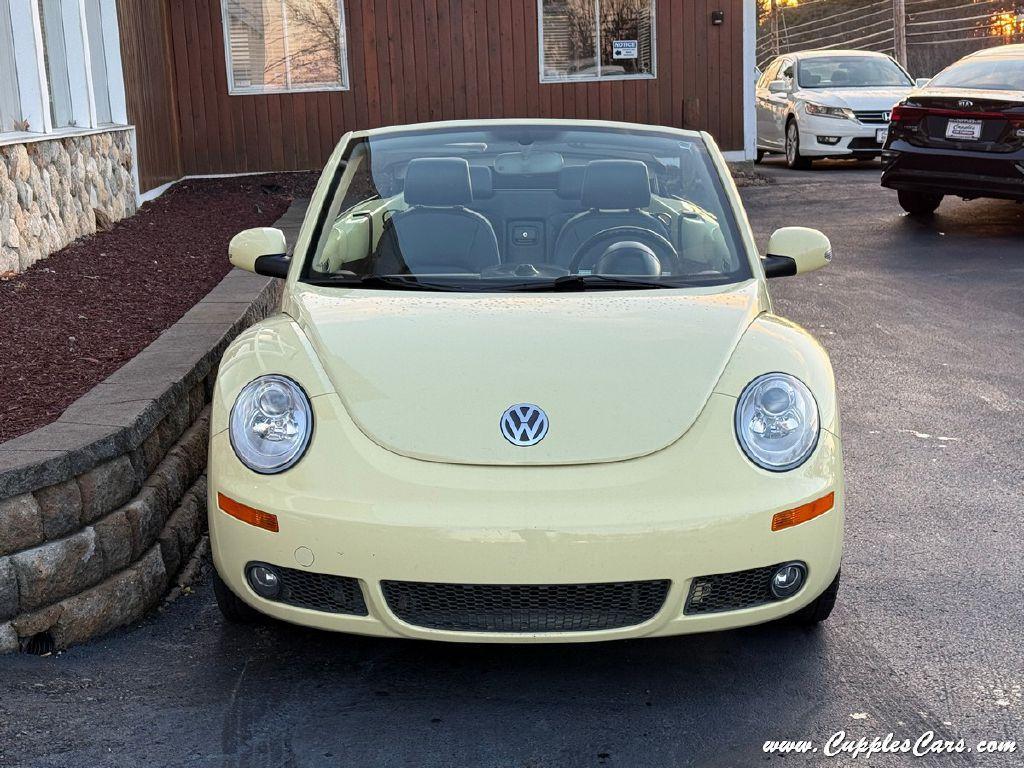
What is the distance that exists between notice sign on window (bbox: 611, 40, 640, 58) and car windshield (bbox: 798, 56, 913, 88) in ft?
8.58

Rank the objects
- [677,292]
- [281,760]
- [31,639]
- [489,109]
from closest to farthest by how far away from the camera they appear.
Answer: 1. [281,760]
2. [31,639]
3. [677,292]
4. [489,109]

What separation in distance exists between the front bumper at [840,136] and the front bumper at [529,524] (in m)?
14.7

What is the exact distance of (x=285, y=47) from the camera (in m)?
16.5

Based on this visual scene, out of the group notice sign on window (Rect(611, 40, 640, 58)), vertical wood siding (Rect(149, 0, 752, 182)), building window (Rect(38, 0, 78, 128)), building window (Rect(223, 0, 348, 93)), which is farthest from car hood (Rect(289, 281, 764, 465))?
notice sign on window (Rect(611, 40, 640, 58))

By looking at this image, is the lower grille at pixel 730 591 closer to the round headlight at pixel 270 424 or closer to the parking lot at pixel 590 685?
the parking lot at pixel 590 685

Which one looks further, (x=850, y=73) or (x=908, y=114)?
(x=850, y=73)

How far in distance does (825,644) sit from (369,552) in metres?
1.39

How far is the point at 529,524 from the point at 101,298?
4821 mm

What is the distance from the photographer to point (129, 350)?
5.74m

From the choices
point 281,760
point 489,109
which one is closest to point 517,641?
point 281,760

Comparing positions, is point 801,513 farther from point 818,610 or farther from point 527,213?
point 527,213

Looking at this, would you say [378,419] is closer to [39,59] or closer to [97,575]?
[97,575]

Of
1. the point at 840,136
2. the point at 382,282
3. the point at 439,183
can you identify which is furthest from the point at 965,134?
the point at 382,282

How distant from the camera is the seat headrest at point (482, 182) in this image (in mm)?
4570
